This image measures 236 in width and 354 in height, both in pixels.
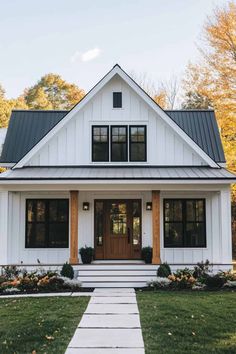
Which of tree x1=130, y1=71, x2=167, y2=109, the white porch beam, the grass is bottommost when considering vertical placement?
the grass

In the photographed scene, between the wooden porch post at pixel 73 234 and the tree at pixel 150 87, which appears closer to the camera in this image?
the wooden porch post at pixel 73 234

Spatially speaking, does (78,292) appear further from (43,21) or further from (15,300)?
(43,21)

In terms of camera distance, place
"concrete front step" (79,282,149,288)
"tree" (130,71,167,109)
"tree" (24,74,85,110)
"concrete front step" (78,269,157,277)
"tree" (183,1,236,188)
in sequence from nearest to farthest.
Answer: "concrete front step" (79,282,149,288) < "concrete front step" (78,269,157,277) < "tree" (183,1,236,188) < "tree" (130,71,167,109) < "tree" (24,74,85,110)

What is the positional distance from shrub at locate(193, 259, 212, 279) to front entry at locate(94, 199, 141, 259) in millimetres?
2616

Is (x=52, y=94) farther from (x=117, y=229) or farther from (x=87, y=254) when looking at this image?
(x=87, y=254)

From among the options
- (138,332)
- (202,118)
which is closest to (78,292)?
(138,332)

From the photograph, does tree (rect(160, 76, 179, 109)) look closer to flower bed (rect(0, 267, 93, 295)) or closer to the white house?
the white house

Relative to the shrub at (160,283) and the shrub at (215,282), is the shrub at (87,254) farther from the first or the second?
the shrub at (215,282)

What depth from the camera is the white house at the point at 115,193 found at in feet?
51.4

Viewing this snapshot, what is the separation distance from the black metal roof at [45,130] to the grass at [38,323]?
7519 mm

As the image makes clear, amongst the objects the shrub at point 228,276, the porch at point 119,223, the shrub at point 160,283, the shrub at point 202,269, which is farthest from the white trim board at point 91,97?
the shrub at point 160,283

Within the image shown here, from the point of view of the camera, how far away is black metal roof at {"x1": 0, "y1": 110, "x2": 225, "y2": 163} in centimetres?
1725

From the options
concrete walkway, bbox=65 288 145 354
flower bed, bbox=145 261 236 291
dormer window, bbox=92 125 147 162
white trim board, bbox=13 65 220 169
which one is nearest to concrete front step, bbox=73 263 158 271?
flower bed, bbox=145 261 236 291

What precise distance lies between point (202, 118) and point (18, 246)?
9.09 metres
